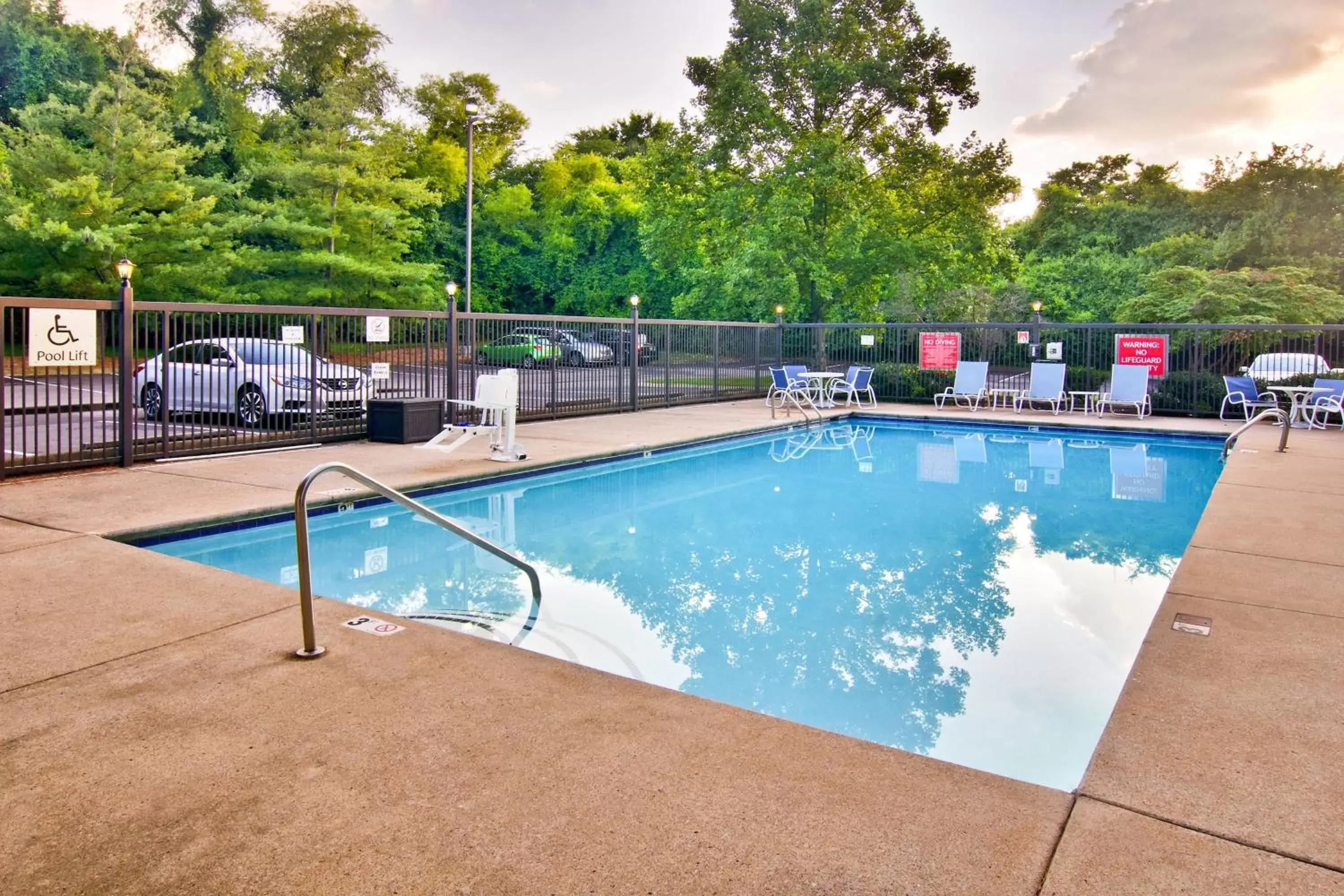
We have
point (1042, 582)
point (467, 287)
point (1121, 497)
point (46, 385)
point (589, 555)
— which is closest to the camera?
point (1042, 582)

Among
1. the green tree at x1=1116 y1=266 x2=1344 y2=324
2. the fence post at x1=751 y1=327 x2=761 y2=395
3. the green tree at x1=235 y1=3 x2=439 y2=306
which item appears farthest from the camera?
the green tree at x1=235 y1=3 x2=439 y2=306

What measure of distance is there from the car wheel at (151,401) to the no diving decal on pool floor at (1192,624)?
30.8ft

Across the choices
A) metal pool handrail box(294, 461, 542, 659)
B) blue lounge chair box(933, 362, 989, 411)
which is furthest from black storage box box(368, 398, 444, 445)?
blue lounge chair box(933, 362, 989, 411)

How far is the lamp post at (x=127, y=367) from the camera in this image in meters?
8.98

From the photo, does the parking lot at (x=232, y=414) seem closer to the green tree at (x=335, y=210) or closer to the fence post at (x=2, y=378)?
the fence post at (x=2, y=378)

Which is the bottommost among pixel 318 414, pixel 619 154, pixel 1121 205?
pixel 318 414

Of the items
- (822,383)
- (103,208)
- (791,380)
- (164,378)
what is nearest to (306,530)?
(164,378)

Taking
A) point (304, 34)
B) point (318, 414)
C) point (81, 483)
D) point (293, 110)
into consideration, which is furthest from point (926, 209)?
point (304, 34)

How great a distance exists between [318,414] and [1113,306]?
112 feet

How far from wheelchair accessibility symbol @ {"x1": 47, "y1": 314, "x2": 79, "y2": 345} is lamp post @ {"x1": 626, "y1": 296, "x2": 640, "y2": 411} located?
9.29 metres

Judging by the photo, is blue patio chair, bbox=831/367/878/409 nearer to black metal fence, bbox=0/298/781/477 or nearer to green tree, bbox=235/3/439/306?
black metal fence, bbox=0/298/781/477

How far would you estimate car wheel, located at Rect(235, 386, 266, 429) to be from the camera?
435 inches

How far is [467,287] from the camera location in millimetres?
25844

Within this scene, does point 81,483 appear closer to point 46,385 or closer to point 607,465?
point 46,385
